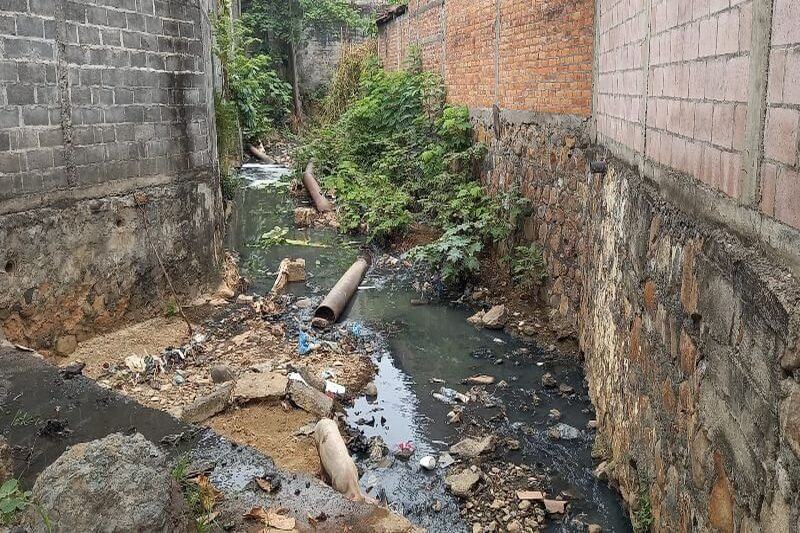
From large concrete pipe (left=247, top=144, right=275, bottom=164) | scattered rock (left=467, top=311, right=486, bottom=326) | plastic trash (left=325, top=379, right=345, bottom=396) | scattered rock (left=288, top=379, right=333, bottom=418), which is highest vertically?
large concrete pipe (left=247, top=144, right=275, bottom=164)

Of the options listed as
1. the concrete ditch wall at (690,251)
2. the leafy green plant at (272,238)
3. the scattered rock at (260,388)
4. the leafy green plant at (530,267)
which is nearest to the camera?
the concrete ditch wall at (690,251)

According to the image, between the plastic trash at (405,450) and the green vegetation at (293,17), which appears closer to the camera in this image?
the plastic trash at (405,450)

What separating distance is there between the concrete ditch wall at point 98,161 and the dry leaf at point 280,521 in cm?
371

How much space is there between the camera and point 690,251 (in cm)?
293

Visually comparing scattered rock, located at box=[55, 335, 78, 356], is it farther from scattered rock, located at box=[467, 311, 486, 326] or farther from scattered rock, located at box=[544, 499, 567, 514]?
scattered rock, located at box=[544, 499, 567, 514]

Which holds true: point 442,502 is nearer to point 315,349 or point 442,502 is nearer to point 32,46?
point 315,349

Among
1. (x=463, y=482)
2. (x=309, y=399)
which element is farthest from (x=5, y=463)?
(x=463, y=482)

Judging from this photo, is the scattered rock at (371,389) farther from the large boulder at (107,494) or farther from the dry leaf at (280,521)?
the large boulder at (107,494)

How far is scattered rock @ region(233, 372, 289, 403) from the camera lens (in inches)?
204

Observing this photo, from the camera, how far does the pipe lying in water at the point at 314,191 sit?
44.5ft

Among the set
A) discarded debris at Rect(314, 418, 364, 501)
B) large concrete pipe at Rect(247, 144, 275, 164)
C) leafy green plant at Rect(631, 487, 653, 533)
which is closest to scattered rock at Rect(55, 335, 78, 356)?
discarded debris at Rect(314, 418, 364, 501)

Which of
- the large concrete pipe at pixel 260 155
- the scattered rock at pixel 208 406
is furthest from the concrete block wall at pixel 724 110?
the large concrete pipe at pixel 260 155

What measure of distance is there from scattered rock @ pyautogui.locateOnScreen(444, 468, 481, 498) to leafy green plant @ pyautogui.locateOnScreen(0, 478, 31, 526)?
2.80 metres

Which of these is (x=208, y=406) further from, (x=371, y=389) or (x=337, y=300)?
(x=337, y=300)
